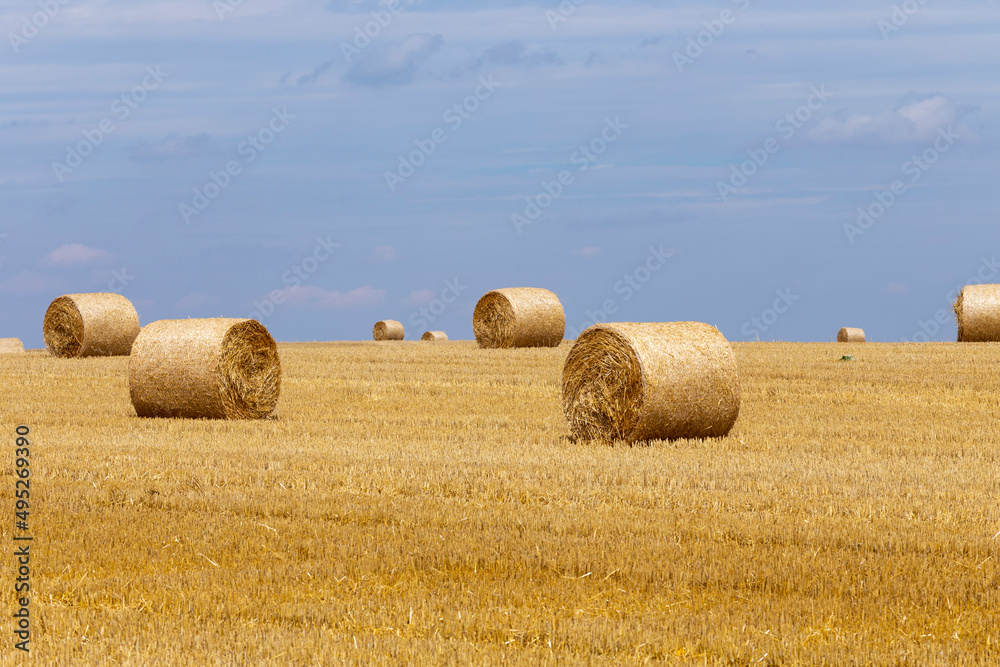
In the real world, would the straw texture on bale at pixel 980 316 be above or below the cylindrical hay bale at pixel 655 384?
above

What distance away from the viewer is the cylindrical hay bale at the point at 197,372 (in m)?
17.1

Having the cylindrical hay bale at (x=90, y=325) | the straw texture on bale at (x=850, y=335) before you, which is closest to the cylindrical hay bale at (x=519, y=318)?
the cylindrical hay bale at (x=90, y=325)

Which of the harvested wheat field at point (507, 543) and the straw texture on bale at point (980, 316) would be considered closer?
the harvested wheat field at point (507, 543)

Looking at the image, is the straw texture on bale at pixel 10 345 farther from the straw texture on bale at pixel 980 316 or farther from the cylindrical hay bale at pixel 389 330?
the straw texture on bale at pixel 980 316

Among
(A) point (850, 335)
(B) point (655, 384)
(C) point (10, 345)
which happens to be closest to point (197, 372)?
(B) point (655, 384)

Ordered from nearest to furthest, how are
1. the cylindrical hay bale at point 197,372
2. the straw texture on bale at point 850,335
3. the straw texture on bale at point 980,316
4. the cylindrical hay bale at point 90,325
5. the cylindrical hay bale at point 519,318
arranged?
the cylindrical hay bale at point 197,372
the straw texture on bale at point 980,316
the cylindrical hay bale at point 90,325
the cylindrical hay bale at point 519,318
the straw texture on bale at point 850,335

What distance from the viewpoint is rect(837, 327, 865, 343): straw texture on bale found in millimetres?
38562

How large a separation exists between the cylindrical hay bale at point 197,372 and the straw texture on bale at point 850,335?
2569cm

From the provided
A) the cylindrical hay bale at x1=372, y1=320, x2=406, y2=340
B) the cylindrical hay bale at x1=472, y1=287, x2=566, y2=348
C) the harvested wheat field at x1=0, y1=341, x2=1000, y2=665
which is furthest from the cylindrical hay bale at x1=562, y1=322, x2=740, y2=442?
the cylindrical hay bale at x1=372, y1=320, x2=406, y2=340

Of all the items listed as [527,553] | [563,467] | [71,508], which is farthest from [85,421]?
[527,553]

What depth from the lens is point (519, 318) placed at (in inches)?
1134

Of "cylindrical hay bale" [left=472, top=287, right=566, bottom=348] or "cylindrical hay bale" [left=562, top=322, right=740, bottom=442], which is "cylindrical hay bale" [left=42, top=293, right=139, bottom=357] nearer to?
"cylindrical hay bale" [left=472, top=287, right=566, bottom=348]

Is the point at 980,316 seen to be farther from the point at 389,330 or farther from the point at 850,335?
the point at 389,330

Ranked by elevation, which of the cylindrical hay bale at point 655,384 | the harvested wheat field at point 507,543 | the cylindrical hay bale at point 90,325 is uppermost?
the cylindrical hay bale at point 90,325
